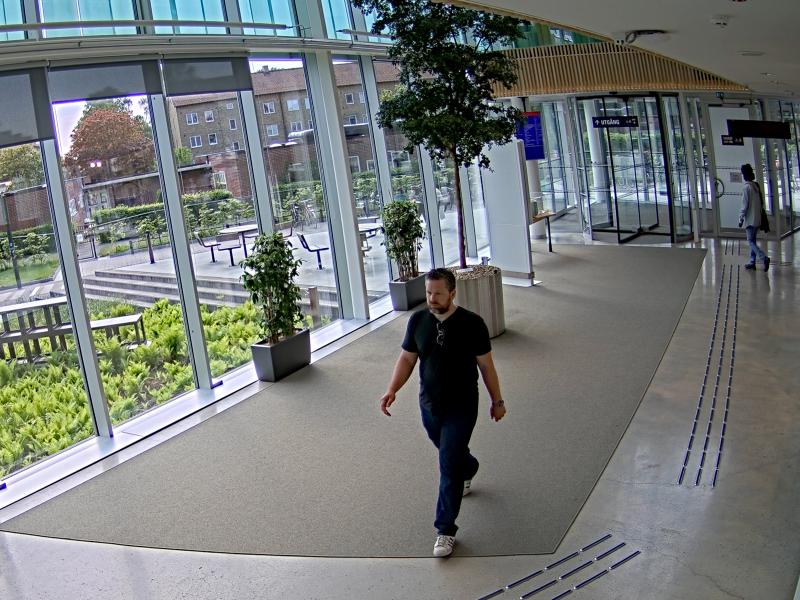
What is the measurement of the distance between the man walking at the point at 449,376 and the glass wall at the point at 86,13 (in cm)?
487

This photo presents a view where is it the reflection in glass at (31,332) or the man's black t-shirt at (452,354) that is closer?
the man's black t-shirt at (452,354)

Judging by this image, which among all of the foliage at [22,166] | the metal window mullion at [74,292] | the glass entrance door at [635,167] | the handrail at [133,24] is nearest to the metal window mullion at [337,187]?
the handrail at [133,24]

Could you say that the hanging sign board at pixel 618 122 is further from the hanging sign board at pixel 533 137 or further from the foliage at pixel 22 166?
the foliage at pixel 22 166

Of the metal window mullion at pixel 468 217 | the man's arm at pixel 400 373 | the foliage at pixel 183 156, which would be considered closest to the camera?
the man's arm at pixel 400 373

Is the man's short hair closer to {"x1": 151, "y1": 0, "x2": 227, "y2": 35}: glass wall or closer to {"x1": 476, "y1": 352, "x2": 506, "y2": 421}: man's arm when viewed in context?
{"x1": 476, "y1": 352, "x2": 506, "y2": 421}: man's arm

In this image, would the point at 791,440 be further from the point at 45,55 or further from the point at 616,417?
the point at 45,55

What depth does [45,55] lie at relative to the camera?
778 cm

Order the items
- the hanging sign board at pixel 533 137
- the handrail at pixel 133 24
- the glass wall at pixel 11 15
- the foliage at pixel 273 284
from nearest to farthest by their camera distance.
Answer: the handrail at pixel 133 24, the glass wall at pixel 11 15, the foliage at pixel 273 284, the hanging sign board at pixel 533 137

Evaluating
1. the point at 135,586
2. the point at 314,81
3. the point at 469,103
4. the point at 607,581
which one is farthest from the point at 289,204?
the point at 607,581

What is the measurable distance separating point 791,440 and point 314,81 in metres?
7.93

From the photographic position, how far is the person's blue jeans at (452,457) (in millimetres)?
5340

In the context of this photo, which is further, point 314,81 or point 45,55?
point 314,81


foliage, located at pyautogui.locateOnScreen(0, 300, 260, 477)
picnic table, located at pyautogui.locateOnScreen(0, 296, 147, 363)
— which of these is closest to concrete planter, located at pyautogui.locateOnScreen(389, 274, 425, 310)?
foliage, located at pyautogui.locateOnScreen(0, 300, 260, 477)

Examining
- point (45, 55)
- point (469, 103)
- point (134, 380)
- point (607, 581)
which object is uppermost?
point (45, 55)
